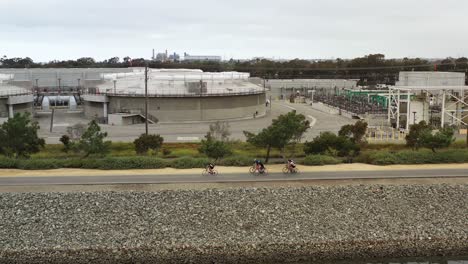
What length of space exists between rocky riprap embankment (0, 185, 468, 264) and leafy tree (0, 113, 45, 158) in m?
5.93

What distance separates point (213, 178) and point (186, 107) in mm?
24664

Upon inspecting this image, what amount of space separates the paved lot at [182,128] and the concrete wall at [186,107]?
5.07 ft

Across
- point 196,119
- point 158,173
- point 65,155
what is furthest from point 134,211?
point 196,119

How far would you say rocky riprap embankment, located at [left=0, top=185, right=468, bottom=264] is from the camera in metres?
15.1

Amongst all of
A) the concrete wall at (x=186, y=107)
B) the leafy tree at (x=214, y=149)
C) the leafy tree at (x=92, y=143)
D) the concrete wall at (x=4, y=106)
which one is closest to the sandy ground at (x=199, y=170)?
the leafy tree at (x=214, y=149)

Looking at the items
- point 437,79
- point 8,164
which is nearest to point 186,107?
point 437,79

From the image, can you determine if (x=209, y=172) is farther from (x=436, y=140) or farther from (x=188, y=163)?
(x=436, y=140)

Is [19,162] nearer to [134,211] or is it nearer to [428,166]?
[134,211]

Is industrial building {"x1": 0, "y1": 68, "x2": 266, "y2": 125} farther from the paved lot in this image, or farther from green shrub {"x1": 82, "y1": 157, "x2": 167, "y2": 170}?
green shrub {"x1": 82, "y1": 157, "x2": 167, "y2": 170}

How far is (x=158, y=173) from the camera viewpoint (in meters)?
20.7

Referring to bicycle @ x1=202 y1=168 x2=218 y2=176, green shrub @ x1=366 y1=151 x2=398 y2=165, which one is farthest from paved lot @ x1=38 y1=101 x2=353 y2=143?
bicycle @ x1=202 y1=168 x2=218 y2=176

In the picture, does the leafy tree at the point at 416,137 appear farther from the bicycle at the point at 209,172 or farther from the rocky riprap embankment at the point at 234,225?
the bicycle at the point at 209,172

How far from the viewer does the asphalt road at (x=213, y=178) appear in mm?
19188

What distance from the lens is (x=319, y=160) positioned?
22078mm
